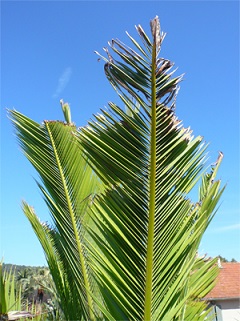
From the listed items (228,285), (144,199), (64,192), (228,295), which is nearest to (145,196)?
(144,199)

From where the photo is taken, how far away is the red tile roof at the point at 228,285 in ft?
64.8

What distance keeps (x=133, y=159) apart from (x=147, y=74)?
397 mm

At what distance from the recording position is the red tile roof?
64.8ft

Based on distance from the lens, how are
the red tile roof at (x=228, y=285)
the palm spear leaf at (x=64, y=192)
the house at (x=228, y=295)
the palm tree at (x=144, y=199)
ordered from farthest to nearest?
the red tile roof at (x=228, y=285)
the house at (x=228, y=295)
the palm spear leaf at (x=64, y=192)
the palm tree at (x=144, y=199)

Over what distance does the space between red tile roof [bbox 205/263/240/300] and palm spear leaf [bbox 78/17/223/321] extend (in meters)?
17.6

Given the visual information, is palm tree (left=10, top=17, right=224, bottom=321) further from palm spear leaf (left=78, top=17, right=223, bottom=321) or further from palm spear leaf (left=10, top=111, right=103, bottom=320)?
palm spear leaf (left=10, top=111, right=103, bottom=320)

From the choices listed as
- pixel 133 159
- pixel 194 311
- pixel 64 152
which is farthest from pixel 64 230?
pixel 133 159

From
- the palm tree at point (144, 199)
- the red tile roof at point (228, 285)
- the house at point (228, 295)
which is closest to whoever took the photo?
the palm tree at point (144, 199)

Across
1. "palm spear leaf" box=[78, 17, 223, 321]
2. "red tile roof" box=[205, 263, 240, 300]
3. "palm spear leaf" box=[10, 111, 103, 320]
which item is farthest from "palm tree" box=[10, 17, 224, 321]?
"red tile roof" box=[205, 263, 240, 300]

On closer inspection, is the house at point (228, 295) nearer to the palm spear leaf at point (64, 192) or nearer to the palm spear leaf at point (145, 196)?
the palm spear leaf at point (64, 192)

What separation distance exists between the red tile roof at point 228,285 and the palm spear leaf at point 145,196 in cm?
1759

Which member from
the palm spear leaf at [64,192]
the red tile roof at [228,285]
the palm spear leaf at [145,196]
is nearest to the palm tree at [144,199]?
the palm spear leaf at [145,196]

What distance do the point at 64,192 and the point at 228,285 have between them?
19.9 meters

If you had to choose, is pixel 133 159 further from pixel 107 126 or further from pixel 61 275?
pixel 61 275
